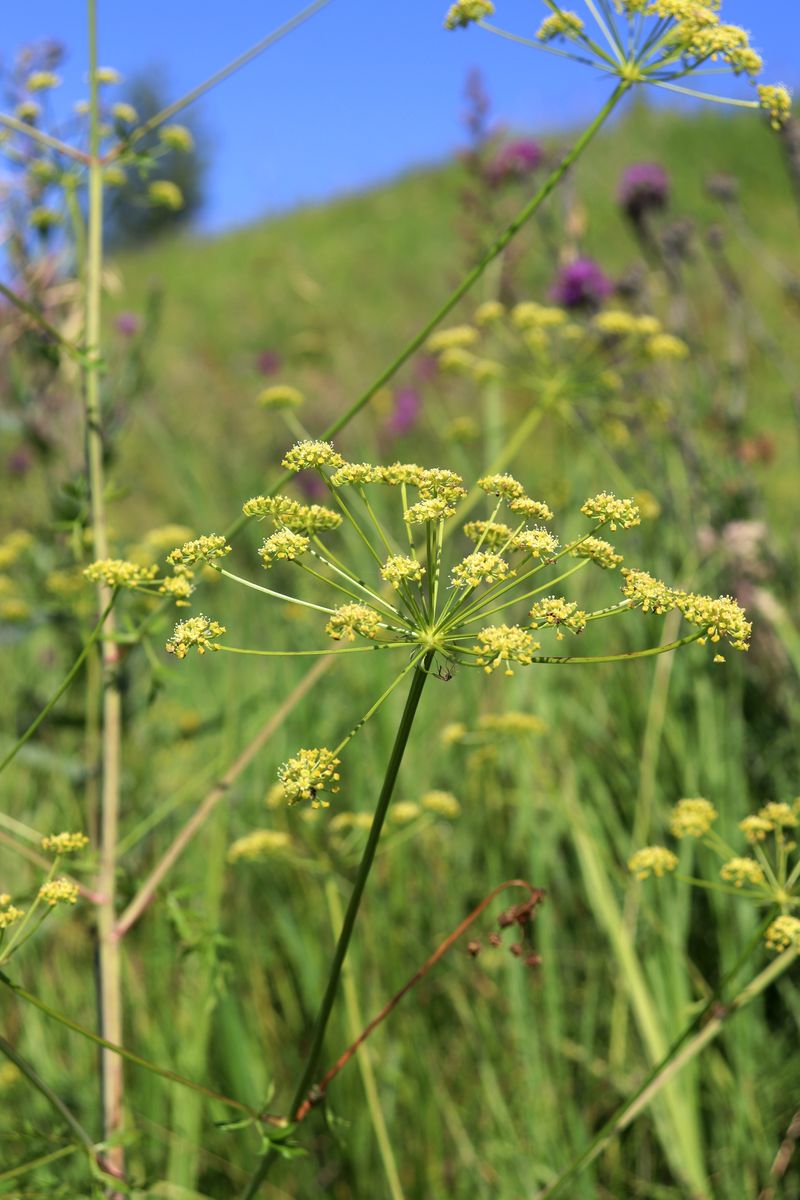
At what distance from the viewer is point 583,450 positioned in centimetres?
429

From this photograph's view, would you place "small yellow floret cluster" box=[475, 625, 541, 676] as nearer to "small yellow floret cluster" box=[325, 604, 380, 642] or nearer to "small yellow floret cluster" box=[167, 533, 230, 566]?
"small yellow floret cluster" box=[325, 604, 380, 642]

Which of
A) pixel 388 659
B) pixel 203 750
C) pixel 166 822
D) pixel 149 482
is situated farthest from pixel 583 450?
pixel 149 482

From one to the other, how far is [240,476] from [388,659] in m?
2.29

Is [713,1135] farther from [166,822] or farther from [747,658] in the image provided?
[166,822]

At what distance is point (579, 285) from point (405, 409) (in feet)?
15.0

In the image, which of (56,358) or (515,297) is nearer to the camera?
(56,358)

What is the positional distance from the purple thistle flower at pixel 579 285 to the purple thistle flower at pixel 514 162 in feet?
1.49

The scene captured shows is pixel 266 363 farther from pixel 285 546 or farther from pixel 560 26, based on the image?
pixel 285 546

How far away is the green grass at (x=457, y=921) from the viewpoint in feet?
7.51

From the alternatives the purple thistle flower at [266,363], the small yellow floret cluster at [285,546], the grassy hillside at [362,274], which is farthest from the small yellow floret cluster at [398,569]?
the purple thistle flower at [266,363]

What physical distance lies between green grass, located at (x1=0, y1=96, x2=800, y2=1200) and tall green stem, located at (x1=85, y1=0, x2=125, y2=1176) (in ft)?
0.30

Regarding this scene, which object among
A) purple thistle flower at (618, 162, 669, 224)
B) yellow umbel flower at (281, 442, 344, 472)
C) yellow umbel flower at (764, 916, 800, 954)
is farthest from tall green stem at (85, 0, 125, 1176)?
purple thistle flower at (618, 162, 669, 224)

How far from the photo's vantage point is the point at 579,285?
3.96 metres

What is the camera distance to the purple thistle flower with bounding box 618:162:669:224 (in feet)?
13.3
